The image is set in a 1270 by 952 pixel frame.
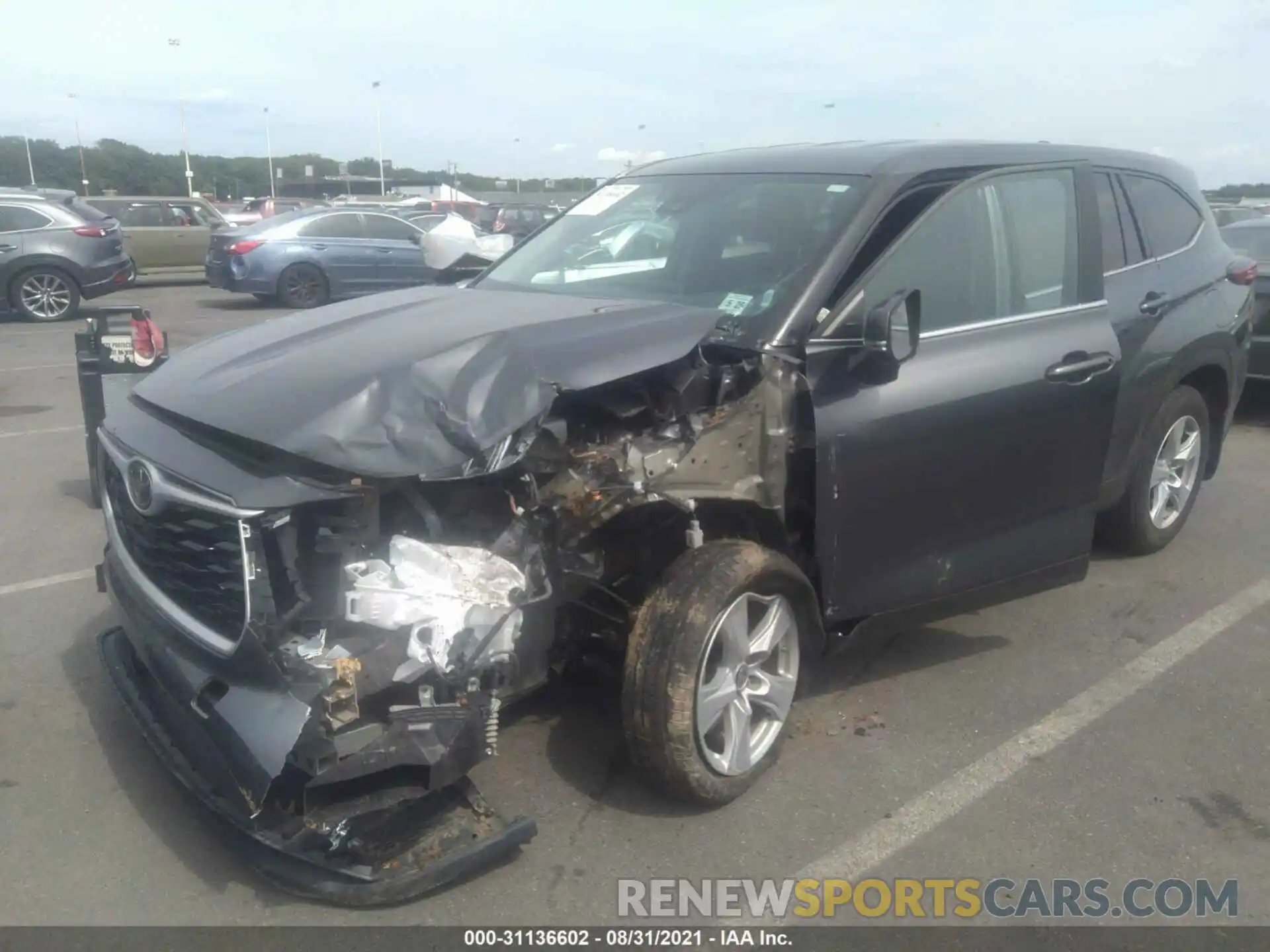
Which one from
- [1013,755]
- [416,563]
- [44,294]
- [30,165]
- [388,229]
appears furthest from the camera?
[30,165]

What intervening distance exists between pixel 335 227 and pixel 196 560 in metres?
14.5

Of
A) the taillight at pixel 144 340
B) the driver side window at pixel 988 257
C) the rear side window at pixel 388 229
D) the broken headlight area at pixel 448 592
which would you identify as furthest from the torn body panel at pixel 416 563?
the rear side window at pixel 388 229

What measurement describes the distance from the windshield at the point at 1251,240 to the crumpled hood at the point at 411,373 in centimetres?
767

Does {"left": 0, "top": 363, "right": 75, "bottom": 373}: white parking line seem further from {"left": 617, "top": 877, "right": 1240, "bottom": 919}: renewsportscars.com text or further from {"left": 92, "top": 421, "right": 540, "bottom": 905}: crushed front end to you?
{"left": 617, "top": 877, "right": 1240, "bottom": 919}: renewsportscars.com text

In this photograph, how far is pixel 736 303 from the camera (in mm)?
3682

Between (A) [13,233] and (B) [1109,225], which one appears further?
(A) [13,233]

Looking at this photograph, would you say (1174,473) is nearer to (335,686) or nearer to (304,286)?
(335,686)

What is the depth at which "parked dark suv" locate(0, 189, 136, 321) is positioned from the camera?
14.5m

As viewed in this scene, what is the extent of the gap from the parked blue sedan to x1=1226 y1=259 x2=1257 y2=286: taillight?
1208 cm

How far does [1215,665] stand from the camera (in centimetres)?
433

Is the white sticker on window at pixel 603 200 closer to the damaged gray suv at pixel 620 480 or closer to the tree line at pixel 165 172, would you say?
the damaged gray suv at pixel 620 480

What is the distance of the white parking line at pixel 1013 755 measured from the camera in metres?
3.09

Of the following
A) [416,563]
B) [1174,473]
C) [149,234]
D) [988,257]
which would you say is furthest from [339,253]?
[416,563]

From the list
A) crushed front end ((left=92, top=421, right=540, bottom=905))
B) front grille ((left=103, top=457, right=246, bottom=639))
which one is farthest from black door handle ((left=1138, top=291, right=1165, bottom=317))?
front grille ((left=103, top=457, right=246, bottom=639))
